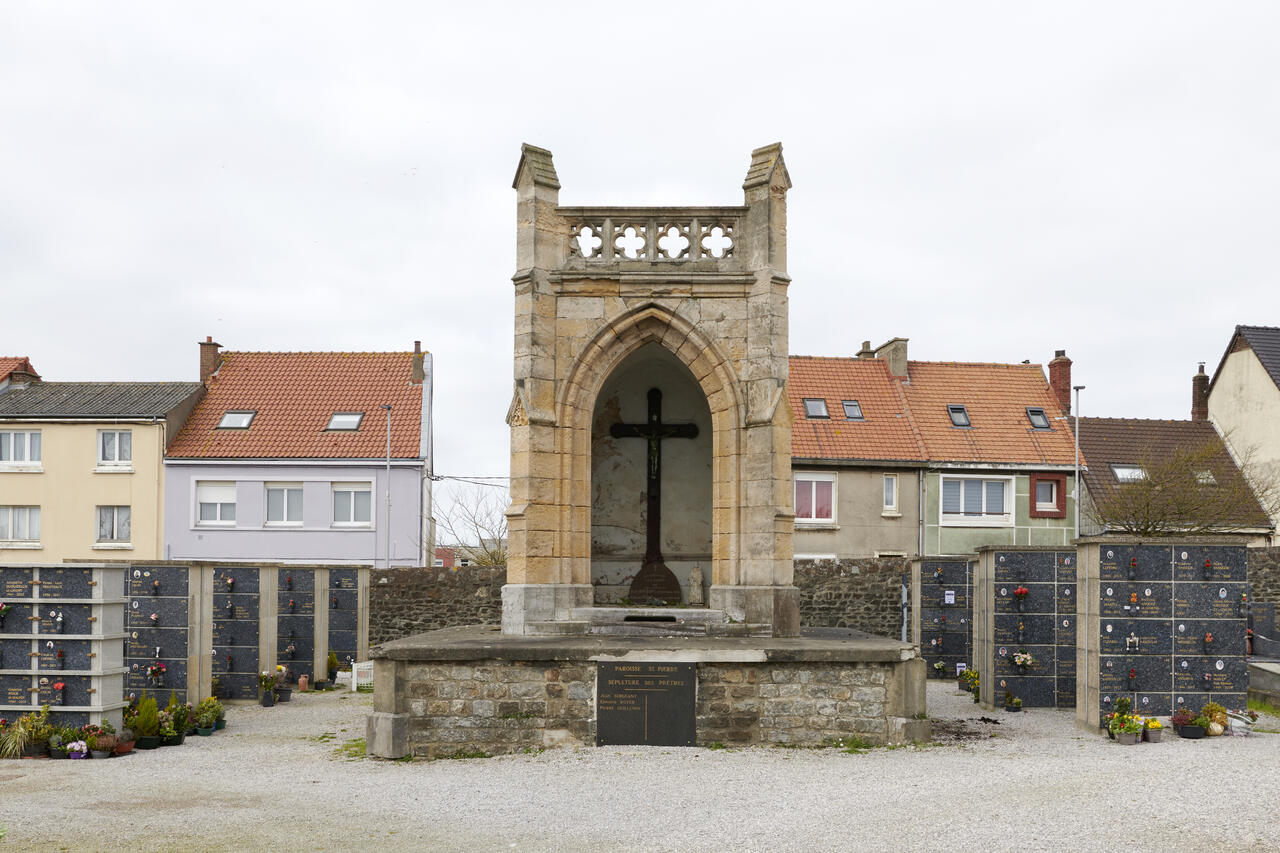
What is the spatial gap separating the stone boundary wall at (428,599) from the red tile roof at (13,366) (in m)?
14.2

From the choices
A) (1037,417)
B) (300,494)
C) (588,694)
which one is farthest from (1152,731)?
(300,494)

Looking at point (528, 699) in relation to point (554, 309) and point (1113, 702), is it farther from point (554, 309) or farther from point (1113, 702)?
point (1113, 702)

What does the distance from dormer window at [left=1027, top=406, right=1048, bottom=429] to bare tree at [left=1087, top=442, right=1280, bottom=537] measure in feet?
7.30

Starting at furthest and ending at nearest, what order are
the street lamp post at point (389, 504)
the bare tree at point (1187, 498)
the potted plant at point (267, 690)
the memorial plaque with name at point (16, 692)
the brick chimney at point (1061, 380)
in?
the brick chimney at point (1061, 380) → the street lamp post at point (389, 504) → the bare tree at point (1187, 498) → the potted plant at point (267, 690) → the memorial plaque with name at point (16, 692)

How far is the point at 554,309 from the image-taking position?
13250 millimetres

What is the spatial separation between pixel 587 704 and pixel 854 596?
13.1 m

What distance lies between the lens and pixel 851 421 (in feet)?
96.2

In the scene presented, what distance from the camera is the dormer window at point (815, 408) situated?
29406 mm

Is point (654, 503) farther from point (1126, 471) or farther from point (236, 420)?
point (1126, 471)

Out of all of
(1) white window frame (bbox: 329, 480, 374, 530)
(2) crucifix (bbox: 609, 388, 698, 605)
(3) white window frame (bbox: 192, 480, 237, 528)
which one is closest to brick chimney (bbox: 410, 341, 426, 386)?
(1) white window frame (bbox: 329, 480, 374, 530)

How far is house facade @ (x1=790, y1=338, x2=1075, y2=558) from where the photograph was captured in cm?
2803

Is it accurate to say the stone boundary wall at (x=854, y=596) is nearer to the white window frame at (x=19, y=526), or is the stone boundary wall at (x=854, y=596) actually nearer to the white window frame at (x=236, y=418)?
the white window frame at (x=236, y=418)

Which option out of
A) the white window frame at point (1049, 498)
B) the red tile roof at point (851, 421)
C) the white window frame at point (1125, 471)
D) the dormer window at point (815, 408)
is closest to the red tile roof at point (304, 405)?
the red tile roof at point (851, 421)

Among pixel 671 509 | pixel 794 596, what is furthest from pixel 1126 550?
pixel 671 509
